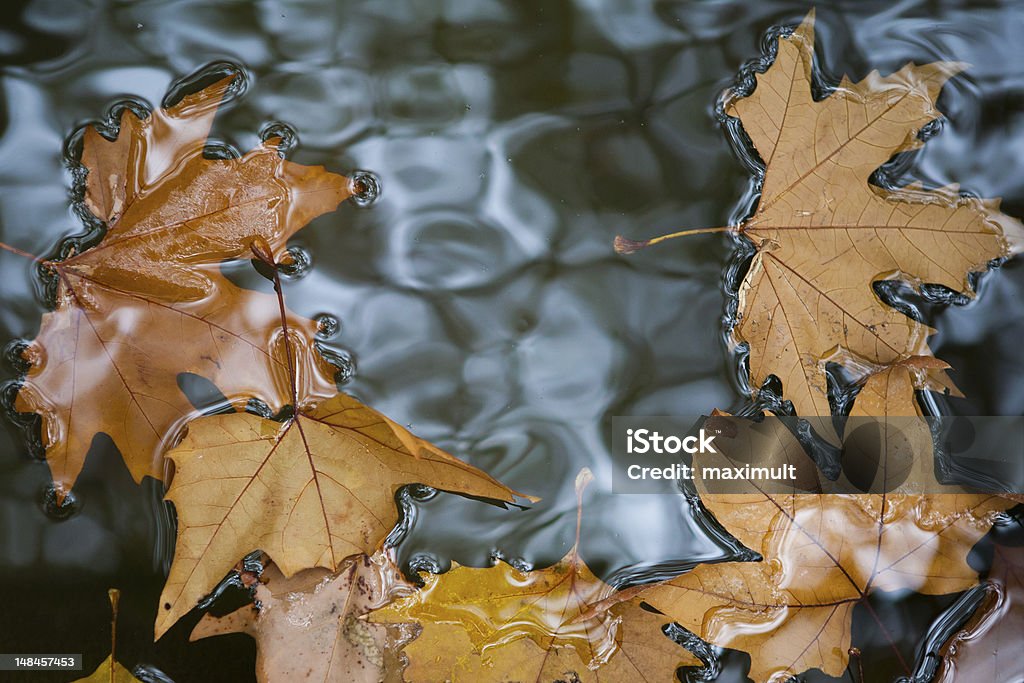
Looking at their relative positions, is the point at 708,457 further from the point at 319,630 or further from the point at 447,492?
the point at 319,630

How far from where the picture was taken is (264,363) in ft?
3.75

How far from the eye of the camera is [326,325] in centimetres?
120

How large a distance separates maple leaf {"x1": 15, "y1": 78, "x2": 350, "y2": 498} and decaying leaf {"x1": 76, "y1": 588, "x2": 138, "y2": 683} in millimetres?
229

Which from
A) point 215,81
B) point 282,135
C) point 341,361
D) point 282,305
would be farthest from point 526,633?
point 215,81

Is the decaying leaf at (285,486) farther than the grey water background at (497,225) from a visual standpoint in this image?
No

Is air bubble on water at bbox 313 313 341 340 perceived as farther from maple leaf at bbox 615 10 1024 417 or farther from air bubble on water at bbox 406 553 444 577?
maple leaf at bbox 615 10 1024 417

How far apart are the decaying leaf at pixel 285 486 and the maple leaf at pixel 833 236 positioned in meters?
0.62

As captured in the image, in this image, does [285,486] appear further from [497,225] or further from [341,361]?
[497,225]

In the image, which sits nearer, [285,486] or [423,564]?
[285,486]

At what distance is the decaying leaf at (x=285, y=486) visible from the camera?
105cm

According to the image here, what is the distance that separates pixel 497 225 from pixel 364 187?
25cm

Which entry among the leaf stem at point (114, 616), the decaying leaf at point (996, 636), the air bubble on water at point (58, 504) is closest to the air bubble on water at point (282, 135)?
the air bubble on water at point (58, 504)

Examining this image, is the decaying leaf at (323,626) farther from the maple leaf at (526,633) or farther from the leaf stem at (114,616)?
the leaf stem at (114,616)

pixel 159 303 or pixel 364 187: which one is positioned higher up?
pixel 364 187
